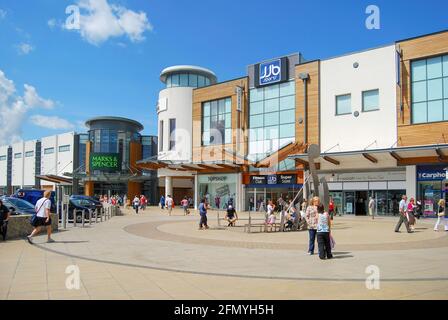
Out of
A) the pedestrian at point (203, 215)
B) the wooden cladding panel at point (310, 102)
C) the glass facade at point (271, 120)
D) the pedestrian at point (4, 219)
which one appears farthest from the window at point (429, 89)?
the pedestrian at point (4, 219)

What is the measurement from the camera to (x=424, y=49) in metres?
32.5

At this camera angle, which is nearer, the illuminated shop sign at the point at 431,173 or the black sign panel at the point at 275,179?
the illuminated shop sign at the point at 431,173

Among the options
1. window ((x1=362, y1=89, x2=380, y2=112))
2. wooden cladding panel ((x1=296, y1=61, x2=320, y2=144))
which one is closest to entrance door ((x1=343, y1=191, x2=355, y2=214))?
wooden cladding panel ((x1=296, y1=61, x2=320, y2=144))

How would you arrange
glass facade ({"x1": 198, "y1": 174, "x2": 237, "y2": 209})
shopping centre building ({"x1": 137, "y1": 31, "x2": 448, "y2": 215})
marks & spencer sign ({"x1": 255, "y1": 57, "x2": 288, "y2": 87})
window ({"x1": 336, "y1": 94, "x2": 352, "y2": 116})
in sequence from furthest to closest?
glass facade ({"x1": 198, "y1": 174, "x2": 237, "y2": 209}) → marks & spencer sign ({"x1": 255, "y1": 57, "x2": 288, "y2": 87}) → window ({"x1": 336, "y1": 94, "x2": 352, "y2": 116}) → shopping centre building ({"x1": 137, "y1": 31, "x2": 448, "y2": 215})

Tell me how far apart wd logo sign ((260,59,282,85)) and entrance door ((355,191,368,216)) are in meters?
13.3

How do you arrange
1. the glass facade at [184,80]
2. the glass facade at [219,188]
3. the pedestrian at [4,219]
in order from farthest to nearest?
the glass facade at [184,80]
the glass facade at [219,188]
the pedestrian at [4,219]

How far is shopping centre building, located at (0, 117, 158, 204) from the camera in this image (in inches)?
2552

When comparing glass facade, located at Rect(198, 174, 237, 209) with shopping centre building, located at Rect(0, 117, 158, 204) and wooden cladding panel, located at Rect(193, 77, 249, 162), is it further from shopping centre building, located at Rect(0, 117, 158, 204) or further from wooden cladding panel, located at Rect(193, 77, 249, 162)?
shopping centre building, located at Rect(0, 117, 158, 204)

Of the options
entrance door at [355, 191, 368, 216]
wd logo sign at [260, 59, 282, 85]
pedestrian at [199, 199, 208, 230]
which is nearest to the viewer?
pedestrian at [199, 199, 208, 230]

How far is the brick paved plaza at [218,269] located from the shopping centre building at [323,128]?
18518 mm

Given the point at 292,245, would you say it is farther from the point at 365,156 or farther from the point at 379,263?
the point at 365,156

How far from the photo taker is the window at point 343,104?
37.0 meters

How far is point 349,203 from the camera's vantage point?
36.8 metres

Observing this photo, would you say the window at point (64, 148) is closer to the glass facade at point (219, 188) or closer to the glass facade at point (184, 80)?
the glass facade at point (184, 80)
